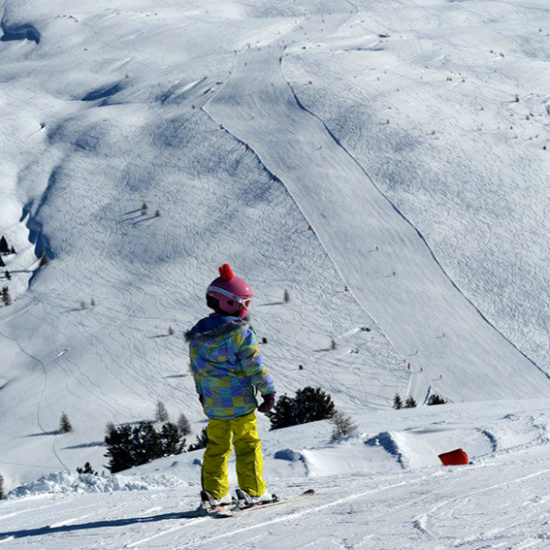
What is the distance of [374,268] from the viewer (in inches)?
1174

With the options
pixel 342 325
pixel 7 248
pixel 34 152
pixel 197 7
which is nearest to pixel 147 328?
pixel 342 325

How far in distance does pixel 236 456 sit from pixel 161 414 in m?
15.5

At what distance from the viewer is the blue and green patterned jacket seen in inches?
243

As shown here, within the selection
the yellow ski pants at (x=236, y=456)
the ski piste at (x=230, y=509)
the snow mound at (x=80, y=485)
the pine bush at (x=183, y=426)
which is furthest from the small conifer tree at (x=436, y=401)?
the yellow ski pants at (x=236, y=456)

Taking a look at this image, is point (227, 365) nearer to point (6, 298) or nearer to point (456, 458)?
point (456, 458)

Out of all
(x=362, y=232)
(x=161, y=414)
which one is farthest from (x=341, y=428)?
(x=362, y=232)

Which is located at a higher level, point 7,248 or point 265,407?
point 265,407

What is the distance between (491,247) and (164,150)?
1804cm

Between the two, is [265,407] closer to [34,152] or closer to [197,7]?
[34,152]

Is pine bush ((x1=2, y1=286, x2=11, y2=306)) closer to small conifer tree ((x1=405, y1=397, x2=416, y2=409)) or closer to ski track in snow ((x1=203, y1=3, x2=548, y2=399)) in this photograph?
ski track in snow ((x1=203, y1=3, x2=548, y2=399))

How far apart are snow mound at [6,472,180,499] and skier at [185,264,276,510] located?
2.83 meters

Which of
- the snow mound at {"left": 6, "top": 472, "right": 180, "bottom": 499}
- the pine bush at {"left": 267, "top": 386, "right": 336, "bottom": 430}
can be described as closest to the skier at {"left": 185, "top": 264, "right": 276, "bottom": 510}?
the snow mound at {"left": 6, "top": 472, "right": 180, "bottom": 499}

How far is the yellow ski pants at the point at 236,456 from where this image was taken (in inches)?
254

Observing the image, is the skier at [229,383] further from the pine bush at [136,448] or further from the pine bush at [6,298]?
the pine bush at [6,298]
